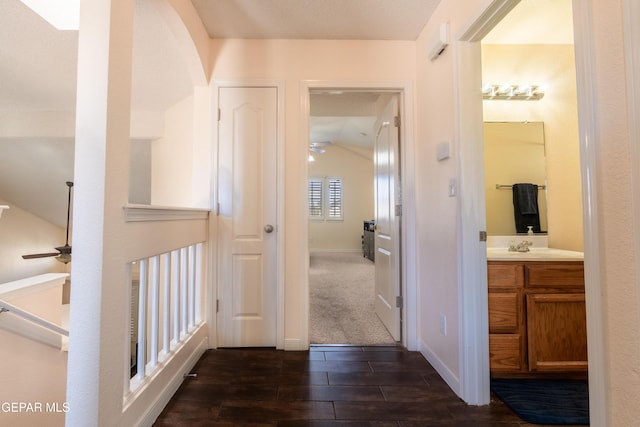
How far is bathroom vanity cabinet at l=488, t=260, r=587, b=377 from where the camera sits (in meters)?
1.75

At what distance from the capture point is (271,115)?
2324mm

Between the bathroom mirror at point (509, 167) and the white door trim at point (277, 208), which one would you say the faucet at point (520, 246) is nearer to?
the bathroom mirror at point (509, 167)

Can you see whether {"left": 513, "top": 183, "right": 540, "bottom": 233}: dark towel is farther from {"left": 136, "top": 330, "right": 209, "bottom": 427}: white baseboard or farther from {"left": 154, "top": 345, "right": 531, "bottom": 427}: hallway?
{"left": 136, "top": 330, "right": 209, "bottom": 427}: white baseboard

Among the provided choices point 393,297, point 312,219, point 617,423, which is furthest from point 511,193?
point 312,219

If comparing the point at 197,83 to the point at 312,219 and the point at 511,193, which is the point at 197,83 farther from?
the point at 312,219

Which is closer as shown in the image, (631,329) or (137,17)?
(631,329)

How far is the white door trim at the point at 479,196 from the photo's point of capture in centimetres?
91

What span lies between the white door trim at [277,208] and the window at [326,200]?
20.4 ft

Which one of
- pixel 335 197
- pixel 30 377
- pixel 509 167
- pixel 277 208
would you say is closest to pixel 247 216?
pixel 277 208

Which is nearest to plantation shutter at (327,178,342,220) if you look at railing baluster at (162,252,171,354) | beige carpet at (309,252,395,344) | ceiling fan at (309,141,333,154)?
ceiling fan at (309,141,333,154)

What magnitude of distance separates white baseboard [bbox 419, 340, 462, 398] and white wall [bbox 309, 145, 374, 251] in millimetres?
6367

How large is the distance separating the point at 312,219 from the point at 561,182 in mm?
6538

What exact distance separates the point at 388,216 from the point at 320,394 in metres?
1.55

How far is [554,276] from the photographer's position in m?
1.78
